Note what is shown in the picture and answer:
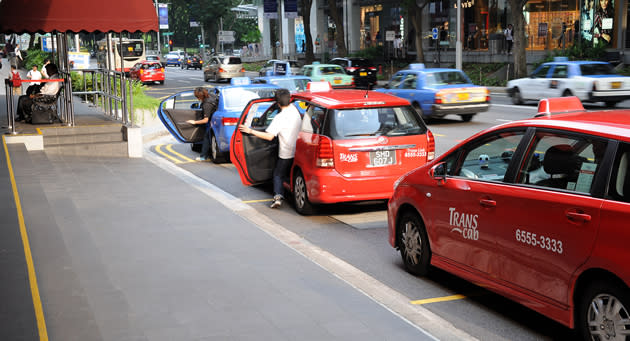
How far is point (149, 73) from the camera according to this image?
→ 49875 mm

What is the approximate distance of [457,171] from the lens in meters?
6.39

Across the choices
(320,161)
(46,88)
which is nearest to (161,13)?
(46,88)

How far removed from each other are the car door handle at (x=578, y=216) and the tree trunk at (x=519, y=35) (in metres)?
32.7

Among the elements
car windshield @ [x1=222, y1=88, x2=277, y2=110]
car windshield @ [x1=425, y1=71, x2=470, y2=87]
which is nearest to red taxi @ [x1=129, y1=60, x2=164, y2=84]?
car windshield @ [x1=425, y1=71, x2=470, y2=87]

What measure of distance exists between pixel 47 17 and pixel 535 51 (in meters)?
34.3

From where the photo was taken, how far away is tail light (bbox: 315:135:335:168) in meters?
9.34

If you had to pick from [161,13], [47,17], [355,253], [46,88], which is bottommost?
[355,253]

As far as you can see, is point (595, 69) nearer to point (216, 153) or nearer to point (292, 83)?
point (292, 83)

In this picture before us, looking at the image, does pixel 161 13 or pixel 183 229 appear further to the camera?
pixel 161 13

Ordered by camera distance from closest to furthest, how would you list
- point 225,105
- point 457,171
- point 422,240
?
1. point 457,171
2. point 422,240
3. point 225,105

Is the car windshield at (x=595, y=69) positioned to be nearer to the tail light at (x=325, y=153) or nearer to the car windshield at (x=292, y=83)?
the car windshield at (x=292, y=83)

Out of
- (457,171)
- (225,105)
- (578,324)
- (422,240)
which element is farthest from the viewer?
(225,105)

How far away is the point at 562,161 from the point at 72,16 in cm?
1235

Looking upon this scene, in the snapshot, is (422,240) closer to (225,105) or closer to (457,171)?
(457,171)
